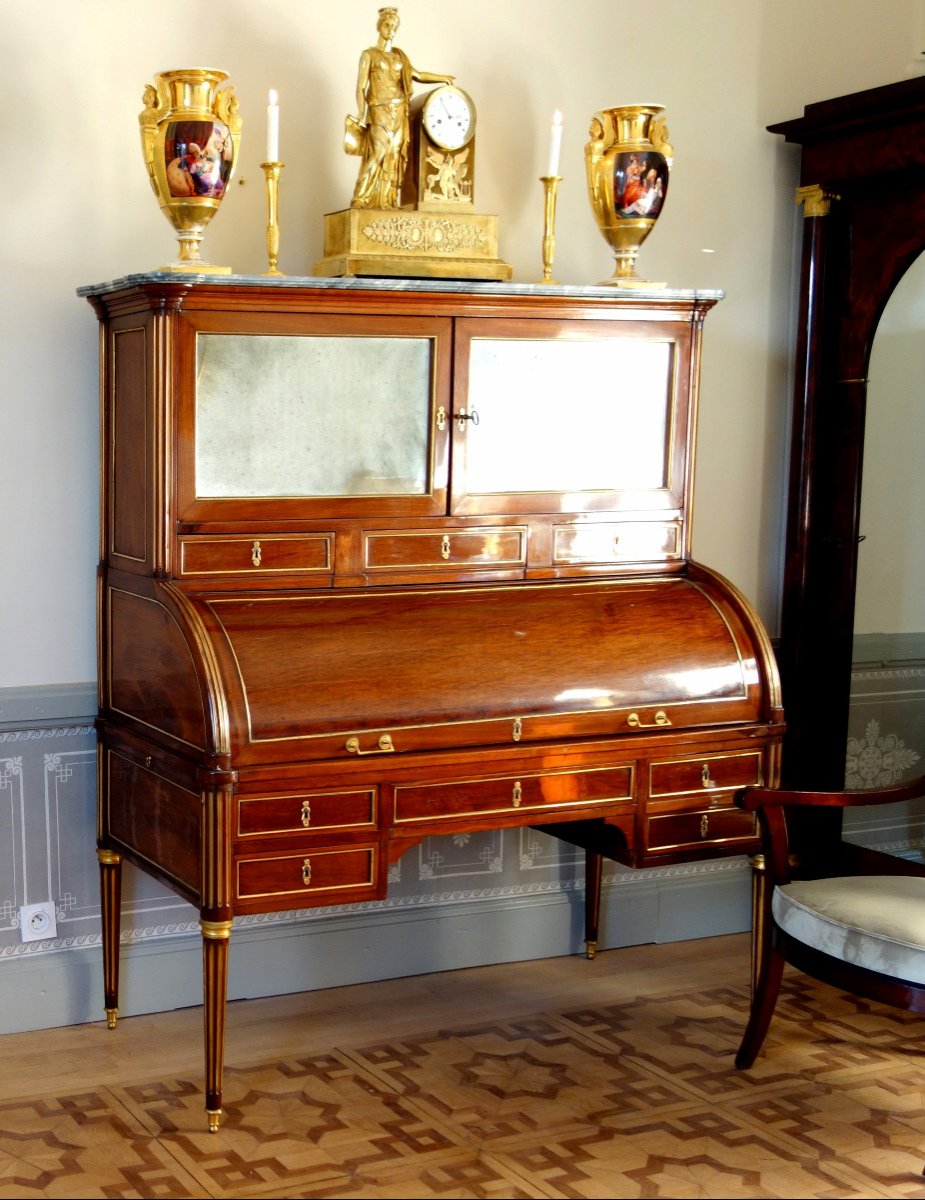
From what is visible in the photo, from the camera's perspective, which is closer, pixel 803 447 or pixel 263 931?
pixel 263 931

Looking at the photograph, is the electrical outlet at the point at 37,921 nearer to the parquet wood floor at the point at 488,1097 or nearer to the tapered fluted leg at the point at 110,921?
the tapered fluted leg at the point at 110,921

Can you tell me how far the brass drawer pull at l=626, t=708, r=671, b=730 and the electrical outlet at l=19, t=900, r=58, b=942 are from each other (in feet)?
4.83

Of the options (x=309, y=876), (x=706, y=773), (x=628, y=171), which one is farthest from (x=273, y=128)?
(x=706, y=773)

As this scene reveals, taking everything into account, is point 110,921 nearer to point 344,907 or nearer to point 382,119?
point 344,907

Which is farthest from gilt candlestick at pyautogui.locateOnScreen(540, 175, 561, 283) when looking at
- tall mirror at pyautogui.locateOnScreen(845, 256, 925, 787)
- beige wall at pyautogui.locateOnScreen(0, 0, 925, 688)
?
tall mirror at pyautogui.locateOnScreen(845, 256, 925, 787)

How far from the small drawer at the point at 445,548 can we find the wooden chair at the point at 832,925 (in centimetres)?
78

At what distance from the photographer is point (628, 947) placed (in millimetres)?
4328

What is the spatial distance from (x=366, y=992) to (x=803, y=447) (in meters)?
1.94

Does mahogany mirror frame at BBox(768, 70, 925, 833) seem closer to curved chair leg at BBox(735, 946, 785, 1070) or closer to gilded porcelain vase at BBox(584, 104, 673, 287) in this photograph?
gilded porcelain vase at BBox(584, 104, 673, 287)

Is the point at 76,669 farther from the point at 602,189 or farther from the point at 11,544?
the point at 602,189

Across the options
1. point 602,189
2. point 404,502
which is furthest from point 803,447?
point 404,502

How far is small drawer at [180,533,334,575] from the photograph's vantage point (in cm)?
323

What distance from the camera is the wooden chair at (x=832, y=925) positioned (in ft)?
9.93

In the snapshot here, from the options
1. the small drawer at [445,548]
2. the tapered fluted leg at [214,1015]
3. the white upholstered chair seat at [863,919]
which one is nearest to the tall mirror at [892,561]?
the white upholstered chair seat at [863,919]
